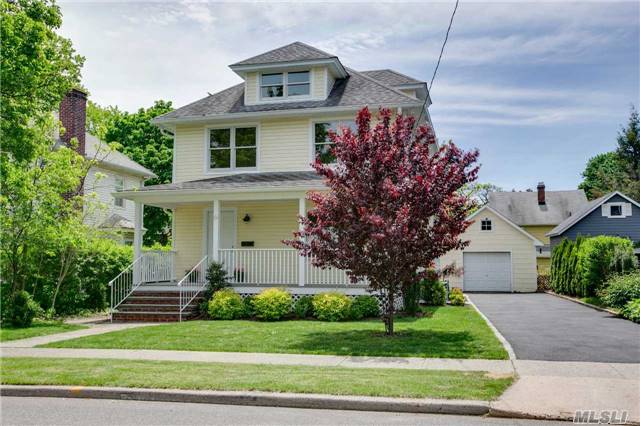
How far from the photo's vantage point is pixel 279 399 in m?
7.05

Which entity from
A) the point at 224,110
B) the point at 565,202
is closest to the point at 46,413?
the point at 224,110

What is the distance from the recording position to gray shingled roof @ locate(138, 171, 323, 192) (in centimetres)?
1716

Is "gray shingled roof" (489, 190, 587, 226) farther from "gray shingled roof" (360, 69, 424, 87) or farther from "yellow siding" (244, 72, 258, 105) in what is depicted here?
"yellow siding" (244, 72, 258, 105)

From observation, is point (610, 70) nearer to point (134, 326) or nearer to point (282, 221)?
point (282, 221)

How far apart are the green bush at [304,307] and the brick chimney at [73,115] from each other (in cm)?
1505

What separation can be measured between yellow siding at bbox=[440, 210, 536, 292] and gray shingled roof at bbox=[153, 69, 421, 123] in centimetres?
1501

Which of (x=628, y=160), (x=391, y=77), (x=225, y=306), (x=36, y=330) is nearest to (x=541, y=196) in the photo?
(x=628, y=160)

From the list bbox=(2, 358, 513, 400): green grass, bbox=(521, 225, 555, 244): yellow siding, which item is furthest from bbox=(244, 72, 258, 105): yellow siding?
bbox=(521, 225, 555, 244): yellow siding

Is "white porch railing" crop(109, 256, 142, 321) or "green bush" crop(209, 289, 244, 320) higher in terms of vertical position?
"white porch railing" crop(109, 256, 142, 321)

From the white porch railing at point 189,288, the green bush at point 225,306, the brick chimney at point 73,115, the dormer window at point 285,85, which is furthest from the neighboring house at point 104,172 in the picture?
the green bush at point 225,306

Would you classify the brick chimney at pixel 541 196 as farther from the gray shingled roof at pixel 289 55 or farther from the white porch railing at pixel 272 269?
the white porch railing at pixel 272 269

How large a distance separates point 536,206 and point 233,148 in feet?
96.1

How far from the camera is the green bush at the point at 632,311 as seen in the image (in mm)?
15469

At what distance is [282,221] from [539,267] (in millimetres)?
23703
